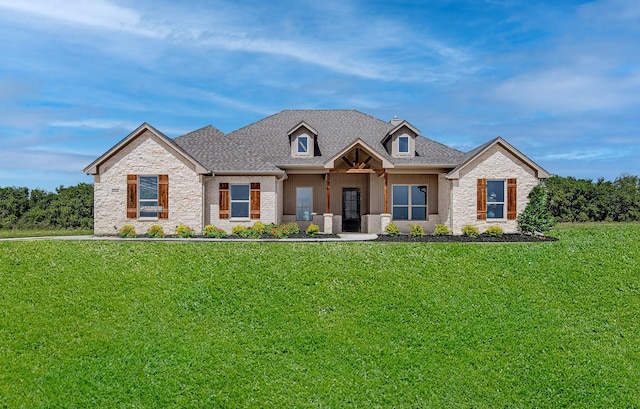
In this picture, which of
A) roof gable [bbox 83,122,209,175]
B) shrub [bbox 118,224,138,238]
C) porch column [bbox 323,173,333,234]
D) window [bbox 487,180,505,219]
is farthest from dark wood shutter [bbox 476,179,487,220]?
shrub [bbox 118,224,138,238]

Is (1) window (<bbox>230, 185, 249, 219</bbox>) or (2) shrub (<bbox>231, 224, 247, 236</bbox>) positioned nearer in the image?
(2) shrub (<bbox>231, 224, 247, 236</bbox>)

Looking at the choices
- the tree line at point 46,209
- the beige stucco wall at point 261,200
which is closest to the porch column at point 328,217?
the beige stucco wall at point 261,200

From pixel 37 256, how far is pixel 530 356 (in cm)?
1571

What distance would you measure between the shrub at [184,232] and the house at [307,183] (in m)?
0.38

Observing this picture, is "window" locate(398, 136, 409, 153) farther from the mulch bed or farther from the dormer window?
the mulch bed

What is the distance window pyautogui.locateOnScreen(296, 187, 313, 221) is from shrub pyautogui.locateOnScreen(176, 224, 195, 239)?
18.8ft

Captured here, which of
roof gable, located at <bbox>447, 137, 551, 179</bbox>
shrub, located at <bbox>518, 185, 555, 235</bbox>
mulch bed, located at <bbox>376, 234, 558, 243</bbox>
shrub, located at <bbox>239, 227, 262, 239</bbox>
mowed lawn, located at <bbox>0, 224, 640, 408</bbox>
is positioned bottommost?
mowed lawn, located at <bbox>0, 224, 640, 408</bbox>

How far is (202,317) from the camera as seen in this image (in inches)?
487

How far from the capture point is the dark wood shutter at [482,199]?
23.3 meters

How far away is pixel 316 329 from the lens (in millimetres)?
11766

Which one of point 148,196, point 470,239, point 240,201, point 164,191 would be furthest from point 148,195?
point 470,239

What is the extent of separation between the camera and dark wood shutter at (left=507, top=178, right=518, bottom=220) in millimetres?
23344

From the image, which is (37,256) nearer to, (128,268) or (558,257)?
(128,268)

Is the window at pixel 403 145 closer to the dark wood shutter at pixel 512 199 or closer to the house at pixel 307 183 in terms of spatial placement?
the house at pixel 307 183
